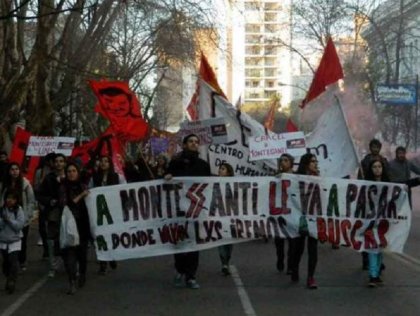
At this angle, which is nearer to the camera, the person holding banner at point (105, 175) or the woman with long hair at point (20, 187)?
the woman with long hair at point (20, 187)

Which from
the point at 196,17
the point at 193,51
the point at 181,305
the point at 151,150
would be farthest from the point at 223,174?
the point at 151,150

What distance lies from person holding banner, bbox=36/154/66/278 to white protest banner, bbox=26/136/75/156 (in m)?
6.62

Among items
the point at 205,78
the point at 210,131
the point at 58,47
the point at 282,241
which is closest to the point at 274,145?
the point at 210,131

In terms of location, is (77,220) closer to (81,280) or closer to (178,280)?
(81,280)

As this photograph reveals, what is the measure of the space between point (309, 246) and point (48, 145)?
356 inches

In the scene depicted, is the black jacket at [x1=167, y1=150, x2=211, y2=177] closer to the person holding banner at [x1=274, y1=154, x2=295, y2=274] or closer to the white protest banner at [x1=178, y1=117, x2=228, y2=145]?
the person holding banner at [x1=274, y1=154, x2=295, y2=274]

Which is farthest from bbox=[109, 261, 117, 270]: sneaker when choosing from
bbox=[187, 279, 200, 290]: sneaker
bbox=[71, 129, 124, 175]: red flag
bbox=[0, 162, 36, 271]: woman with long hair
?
bbox=[71, 129, 124, 175]: red flag

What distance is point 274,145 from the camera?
1346cm

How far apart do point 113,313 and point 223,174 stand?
386 centimetres

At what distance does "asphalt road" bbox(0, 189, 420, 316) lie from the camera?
326 inches

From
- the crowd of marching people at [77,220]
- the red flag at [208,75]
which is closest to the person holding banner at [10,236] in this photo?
the crowd of marching people at [77,220]

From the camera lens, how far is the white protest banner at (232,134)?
1368cm

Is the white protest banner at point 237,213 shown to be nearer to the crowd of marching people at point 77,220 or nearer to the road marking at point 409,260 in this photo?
the crowd of marching people at point 77,220

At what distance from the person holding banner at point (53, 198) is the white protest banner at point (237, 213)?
16.2 inches
